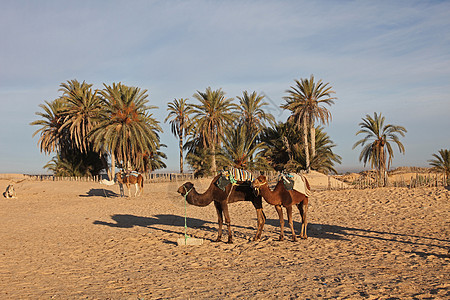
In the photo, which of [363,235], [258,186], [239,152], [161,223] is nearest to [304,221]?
[363,235]

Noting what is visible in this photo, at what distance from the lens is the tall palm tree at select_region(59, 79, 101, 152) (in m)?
37.8

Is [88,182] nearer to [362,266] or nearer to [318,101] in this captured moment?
[318,101]

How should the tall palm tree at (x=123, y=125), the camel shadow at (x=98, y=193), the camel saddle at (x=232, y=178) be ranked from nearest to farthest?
the camel saddle at (x=232, y=178), the camel shadow at (x=98, y=193), the tall palm tree at (x=123, y=125)

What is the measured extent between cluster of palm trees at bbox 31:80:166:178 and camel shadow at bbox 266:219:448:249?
23.1 metres

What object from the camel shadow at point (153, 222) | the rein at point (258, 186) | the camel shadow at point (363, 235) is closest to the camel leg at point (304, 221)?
the camel shadow at point (363, 235)

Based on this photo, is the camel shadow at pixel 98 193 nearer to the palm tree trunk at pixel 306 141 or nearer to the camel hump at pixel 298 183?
the palm tree trunk at pixel 306 141

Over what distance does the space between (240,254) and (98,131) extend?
26.4 metres

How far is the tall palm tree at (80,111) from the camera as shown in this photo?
37.8 metres

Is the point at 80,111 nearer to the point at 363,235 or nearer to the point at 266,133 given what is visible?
the point at 266,133

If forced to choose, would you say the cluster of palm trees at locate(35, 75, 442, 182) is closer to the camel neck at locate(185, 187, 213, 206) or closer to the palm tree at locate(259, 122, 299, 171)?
the palm tree at locate(259, 122, 299, 171)

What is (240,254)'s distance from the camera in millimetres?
9391

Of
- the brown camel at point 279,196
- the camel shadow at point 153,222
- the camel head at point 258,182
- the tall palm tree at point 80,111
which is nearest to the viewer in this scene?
the camel head at point 258,182

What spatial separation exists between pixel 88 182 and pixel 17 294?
88.8ft

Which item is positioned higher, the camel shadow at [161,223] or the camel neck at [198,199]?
the camel neck at [198,199]
